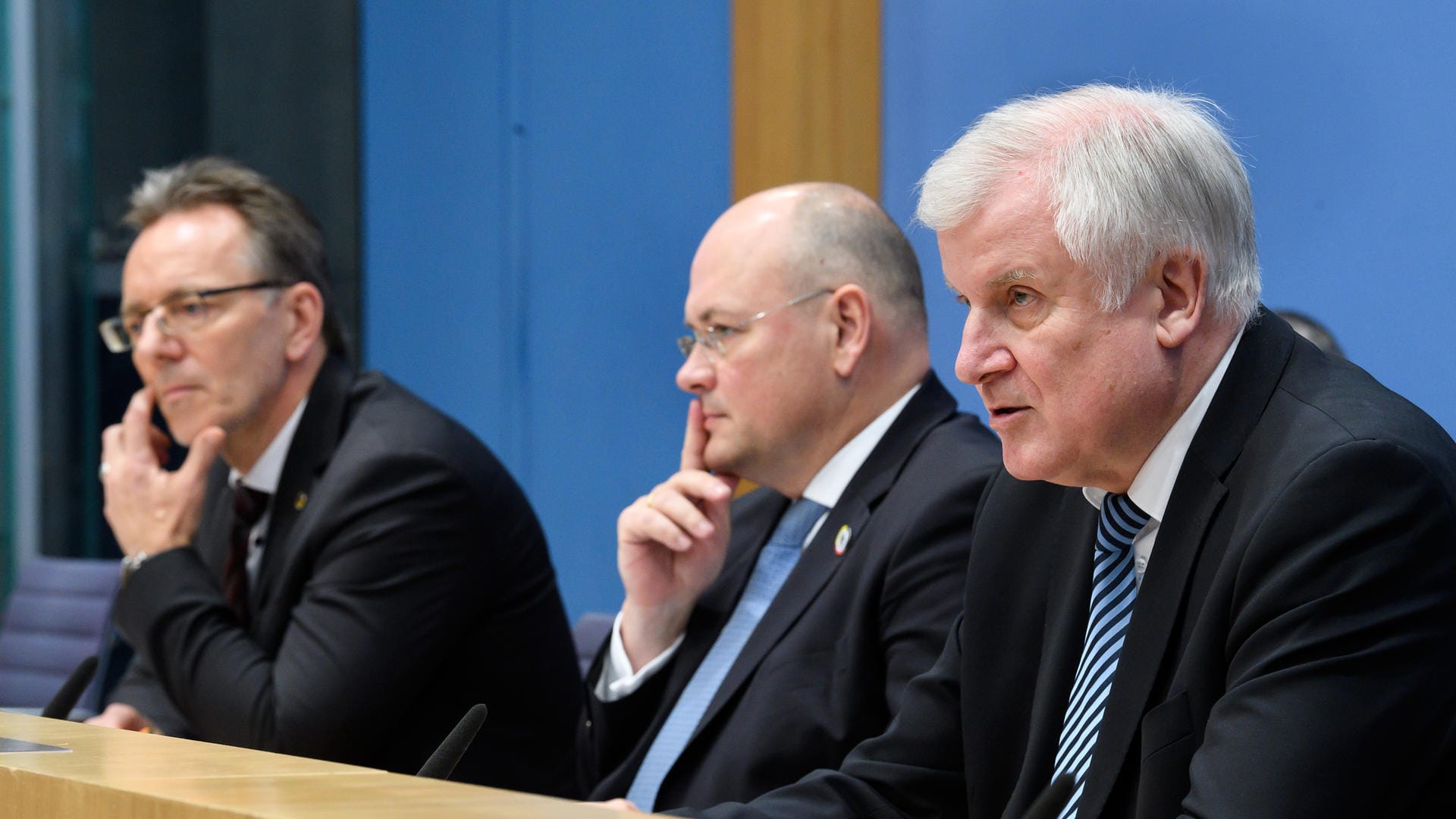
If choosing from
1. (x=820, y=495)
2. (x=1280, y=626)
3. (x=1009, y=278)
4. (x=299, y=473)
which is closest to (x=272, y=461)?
(x=299, y=473)

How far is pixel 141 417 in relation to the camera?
2887 mm

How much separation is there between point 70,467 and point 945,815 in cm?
468

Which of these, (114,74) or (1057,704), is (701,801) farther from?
(114,74)

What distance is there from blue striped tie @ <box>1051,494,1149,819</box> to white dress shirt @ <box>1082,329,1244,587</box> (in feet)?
0.07

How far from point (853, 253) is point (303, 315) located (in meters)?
1.09

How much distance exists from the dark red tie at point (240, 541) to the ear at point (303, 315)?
260mm

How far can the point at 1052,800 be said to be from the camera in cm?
140

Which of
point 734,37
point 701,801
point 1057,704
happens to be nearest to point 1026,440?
point 1057,704

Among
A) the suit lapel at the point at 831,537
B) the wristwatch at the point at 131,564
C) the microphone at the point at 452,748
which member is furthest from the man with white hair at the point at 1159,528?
the wristwatch at the point at 131,564

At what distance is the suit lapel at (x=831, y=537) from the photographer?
2.16 m

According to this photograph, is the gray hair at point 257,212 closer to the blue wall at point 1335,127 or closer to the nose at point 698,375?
the nose at point 698,375

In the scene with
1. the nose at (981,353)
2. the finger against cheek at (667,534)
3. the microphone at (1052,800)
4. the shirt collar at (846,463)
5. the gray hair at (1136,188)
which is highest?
the gray hair at (1136,188)

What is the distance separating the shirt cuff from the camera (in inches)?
91.1

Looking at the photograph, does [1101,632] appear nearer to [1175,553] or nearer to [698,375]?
[1175,553]
